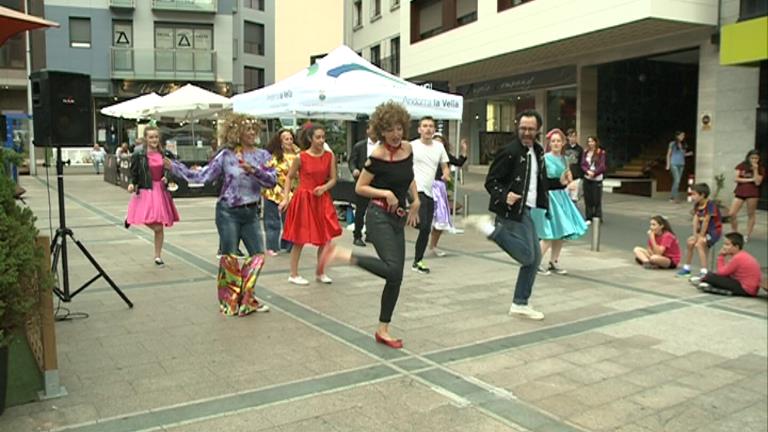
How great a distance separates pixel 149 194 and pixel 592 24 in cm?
1257

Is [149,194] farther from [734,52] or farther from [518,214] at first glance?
[734,52]

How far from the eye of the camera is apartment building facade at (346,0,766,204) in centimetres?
1590

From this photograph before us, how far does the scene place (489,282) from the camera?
7.49 m

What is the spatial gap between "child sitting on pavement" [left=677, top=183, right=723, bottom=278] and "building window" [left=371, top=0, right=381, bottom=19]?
94.3 feet

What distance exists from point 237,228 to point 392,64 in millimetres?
27856

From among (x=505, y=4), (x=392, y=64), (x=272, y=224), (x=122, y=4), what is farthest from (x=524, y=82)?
(x=122, y=4)

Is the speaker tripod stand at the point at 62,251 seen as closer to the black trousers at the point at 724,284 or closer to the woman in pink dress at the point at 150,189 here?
the woman in pink dress at the point at 150,189

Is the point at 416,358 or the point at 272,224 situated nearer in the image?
the point at 416,358

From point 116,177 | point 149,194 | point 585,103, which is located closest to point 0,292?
point 149,194

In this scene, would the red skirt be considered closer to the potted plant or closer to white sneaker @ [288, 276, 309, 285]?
white sneaker @ [288, 276, 309, 285]

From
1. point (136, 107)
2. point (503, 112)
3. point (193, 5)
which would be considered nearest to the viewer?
point (136, 107)

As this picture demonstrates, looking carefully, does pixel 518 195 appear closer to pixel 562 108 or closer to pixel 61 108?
pixel 61 108

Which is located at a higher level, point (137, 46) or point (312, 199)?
point (137, 46)

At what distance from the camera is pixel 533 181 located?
5.85m
